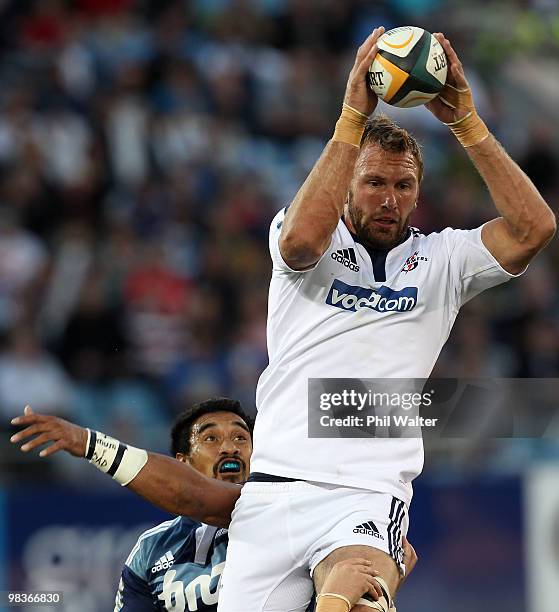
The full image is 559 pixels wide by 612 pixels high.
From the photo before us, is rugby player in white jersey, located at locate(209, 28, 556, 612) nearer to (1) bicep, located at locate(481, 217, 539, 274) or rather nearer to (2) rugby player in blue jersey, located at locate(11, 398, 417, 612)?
(1) bicep, located at locate(481, 217, 539, 274)

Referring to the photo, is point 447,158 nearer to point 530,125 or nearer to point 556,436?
point 530,125

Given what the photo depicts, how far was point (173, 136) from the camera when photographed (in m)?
12.5

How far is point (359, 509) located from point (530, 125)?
33.4 feet

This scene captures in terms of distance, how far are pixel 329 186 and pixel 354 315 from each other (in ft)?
1.81

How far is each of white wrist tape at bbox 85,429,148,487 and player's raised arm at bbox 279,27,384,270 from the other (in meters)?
1.05

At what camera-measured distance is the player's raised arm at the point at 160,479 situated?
518 cm

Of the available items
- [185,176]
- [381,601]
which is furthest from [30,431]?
[185,176]

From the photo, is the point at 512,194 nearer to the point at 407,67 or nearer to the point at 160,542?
the point at 407,67

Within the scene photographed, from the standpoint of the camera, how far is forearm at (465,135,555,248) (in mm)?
5004

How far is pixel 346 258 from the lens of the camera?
5.17m

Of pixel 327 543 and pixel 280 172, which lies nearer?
pixel 327 543

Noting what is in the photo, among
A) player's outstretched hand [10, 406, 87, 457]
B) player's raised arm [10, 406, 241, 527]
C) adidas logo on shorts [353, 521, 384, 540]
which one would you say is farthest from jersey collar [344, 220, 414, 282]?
player's outstretched hand [10, 406, 87, 457]

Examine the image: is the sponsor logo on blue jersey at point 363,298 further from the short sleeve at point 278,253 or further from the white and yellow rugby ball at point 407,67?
the white and yellow rugby ball at point 407,67

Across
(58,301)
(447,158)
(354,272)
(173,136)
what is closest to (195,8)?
(173,136)
